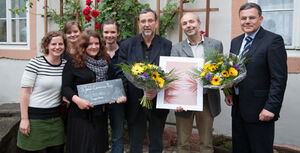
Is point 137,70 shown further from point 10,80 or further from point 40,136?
point 10,80

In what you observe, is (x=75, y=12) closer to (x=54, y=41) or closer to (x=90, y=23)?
(x=90, y=23)

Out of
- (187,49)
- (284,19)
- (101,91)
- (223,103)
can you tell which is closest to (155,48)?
(187,49)

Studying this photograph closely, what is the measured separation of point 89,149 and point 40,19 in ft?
14.2

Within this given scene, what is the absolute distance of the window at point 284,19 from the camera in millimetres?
4262

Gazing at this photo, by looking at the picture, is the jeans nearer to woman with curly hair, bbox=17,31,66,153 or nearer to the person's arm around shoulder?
woman with curly hair, bbox=17,31,66,153

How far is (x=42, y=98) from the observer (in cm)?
273

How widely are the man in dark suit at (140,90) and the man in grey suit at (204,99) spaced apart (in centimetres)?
23

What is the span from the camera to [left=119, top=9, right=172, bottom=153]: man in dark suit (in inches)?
119

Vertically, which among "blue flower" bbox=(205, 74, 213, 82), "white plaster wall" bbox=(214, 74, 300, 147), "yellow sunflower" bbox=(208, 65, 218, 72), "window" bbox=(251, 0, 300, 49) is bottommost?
"white plaster wall" bbox=(214, 74, 300, 147)

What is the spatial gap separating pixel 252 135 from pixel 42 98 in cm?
234

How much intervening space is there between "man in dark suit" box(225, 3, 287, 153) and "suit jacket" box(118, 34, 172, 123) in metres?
0.92

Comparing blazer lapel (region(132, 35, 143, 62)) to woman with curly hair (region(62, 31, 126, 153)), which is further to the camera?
blazer lapel (region(132, 35, 143, 62))

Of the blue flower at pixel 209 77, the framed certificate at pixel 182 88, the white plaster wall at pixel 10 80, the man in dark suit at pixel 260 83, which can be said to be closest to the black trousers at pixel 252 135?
the man in dark suit at pixel 260 83

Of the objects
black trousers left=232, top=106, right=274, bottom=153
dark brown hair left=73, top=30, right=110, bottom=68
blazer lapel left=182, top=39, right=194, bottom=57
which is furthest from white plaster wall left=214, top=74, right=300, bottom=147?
dark brown hair left=73, top=30, right=110, bottom=68
